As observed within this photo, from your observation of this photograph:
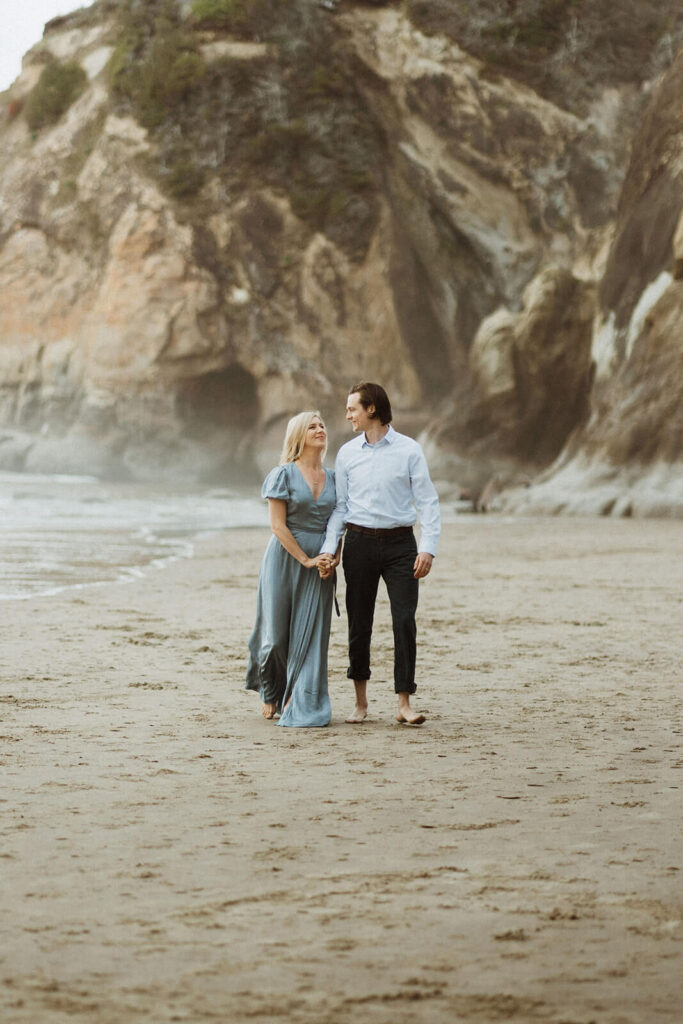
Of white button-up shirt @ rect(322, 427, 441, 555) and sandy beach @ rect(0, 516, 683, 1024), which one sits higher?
white button-up shirt @ rect(322, 427, 441, 555)

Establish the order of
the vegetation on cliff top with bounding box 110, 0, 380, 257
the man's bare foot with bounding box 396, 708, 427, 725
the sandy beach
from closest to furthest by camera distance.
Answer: the sandy beach → the man's bare foot with bounding box 396, 708, 427, 725 → the vegetation on cliff top with bounding box 110, 0, 380, 257

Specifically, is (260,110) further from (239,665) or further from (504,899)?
(504,899)

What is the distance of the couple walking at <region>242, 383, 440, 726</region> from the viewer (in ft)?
18.8

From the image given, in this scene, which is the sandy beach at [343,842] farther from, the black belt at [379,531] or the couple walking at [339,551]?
the black belt at [379,531]

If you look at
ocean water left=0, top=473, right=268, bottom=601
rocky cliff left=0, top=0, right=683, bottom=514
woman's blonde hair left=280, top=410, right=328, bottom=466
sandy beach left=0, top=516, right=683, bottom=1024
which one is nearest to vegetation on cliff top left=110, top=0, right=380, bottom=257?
rocky cliff left=0, top=0, right=683, bottom=514

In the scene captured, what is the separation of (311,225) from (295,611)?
129ft

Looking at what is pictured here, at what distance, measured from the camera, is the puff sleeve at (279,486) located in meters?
5.82

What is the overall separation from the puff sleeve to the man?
272 millimetres

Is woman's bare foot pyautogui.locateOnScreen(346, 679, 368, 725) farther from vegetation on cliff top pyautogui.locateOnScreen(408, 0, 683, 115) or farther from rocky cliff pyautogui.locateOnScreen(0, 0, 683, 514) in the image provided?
vegetation on cliff top pyautogui.locateOnScreen(408, 0, 683, 115)

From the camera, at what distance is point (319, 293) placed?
4409 centimetres

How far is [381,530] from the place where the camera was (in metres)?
5.77

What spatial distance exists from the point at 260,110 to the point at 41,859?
41.7 meters

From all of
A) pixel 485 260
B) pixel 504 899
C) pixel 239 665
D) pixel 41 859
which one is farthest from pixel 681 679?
pixel 485 260

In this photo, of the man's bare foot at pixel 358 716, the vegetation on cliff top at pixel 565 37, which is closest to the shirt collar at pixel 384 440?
the man's bare foot at pixel 358 716
